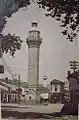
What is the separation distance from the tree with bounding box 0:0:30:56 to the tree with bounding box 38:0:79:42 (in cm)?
12

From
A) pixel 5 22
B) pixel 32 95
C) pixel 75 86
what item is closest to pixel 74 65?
pixel 75 86

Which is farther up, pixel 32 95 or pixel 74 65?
pixel 74 65

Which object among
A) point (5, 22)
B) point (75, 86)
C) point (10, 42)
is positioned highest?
point (5, 22)

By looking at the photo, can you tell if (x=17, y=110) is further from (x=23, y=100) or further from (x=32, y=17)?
(x=32, y=17)

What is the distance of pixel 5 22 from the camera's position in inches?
50.4

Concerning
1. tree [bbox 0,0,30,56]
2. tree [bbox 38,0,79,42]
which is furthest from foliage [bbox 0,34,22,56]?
tree [bbox 38,0,79,42]

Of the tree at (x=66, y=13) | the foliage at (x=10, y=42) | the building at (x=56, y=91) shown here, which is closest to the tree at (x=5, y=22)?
the foliage at (x=10, y=42)

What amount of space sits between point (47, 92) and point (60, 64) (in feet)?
0.50

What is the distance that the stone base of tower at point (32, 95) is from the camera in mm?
1226

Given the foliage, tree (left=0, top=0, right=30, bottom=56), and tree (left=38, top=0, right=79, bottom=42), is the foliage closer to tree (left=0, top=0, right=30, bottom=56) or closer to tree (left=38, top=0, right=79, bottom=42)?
tree (left=0, top=0, right=30, bottom=56)

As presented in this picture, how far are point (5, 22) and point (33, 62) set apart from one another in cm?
26

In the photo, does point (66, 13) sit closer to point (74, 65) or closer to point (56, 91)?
point (74, 65)

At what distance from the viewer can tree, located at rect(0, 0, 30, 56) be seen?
4.16 ft

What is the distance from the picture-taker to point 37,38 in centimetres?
125
